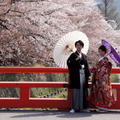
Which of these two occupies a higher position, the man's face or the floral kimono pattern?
the man's face

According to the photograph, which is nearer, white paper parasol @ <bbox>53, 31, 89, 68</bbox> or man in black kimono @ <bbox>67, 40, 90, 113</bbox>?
man in black kimono @ <bbox>67, 40, 90, 113</bbox>

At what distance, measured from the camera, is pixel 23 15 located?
11.8m

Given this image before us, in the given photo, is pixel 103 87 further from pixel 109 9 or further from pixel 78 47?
pixel 109 9

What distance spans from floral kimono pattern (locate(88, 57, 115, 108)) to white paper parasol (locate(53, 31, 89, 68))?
2.15ft

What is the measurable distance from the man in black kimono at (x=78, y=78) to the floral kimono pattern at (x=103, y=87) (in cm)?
20

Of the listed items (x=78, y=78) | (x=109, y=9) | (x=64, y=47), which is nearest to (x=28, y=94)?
(x=78, y=78)

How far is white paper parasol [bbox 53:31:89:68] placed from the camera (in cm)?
561

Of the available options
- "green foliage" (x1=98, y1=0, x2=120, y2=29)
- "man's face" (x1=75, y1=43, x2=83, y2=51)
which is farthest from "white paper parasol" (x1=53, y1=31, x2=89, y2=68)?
"green foliage" (x1=98, y1=0, x2=120, y2=29)

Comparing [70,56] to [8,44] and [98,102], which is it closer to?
[98,102]

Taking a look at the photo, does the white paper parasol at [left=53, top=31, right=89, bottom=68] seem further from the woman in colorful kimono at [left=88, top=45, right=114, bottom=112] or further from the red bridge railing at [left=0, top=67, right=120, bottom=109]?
the woman in colorful kimono at [left=88, top=45, right=114, bottom=112]

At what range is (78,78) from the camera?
18.1 ft

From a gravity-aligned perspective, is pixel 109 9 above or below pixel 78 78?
above

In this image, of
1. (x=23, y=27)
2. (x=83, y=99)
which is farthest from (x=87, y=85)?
(x=23, y=27)

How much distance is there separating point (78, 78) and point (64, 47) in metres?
0.69
